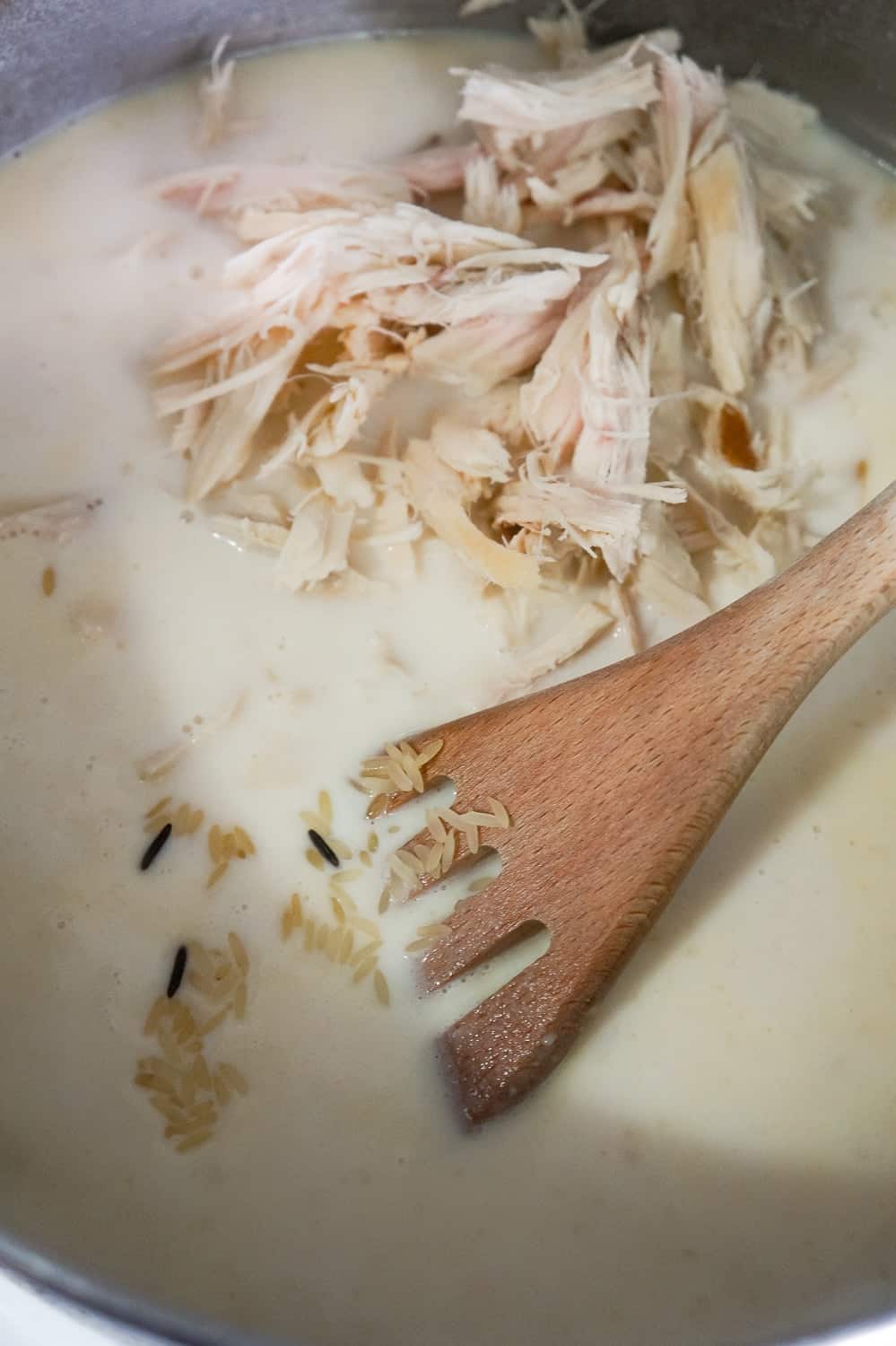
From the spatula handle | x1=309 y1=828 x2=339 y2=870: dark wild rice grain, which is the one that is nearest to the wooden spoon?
the spatula handle

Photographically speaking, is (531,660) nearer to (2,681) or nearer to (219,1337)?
(2,681)

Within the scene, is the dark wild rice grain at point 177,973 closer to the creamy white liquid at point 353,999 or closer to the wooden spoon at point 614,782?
the creamy white liquid at point 353,999

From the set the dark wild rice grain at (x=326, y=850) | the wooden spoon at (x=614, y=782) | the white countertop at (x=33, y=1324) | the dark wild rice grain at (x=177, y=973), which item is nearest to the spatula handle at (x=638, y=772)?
the wooden spoon at (x=614, y=782)

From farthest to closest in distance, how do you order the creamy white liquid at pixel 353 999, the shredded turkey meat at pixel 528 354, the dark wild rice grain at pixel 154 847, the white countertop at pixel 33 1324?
the shredded turkey meat at pixel 528 354
the dark wild rice grain at pixel 154 847
the creamy white liquid at pixel 353 999
the white countertop at pixel 33 1324

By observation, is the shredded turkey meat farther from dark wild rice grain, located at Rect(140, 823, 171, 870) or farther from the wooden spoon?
dark wild rice grain, located at Rect(140, 823, 171, 870)

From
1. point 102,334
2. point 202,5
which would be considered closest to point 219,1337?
point 102,334

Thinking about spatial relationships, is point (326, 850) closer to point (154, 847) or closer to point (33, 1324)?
point (154, 847)
